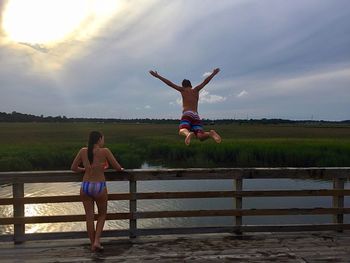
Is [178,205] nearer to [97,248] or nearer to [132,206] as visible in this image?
[132,206]

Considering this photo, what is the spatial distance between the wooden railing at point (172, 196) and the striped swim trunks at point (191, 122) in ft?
2.23

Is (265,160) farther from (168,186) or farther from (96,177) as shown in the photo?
(96,177)

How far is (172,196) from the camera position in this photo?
238 inches

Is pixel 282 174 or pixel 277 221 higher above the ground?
pixel 282 174

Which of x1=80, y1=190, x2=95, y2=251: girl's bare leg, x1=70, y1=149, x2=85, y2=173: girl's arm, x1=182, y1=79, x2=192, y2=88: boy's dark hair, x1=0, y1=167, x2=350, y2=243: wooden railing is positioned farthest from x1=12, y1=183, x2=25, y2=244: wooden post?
x1=182, y1=79, x2=192, y2=88: boy's dark hair

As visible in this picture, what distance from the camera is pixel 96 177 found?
5.29m

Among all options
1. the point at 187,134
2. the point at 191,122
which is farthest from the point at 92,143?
the point at 191,122

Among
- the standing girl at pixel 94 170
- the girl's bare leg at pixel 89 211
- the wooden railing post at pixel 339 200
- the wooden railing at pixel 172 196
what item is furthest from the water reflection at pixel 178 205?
the standing girl at pixel 94 170

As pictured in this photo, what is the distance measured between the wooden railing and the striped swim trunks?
0.68m

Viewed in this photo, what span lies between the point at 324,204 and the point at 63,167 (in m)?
16.2

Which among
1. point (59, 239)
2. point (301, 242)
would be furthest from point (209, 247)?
point (59, 239)

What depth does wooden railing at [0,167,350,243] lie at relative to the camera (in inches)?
225

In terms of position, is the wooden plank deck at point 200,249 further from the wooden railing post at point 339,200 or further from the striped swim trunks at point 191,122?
the striped swim trunks at point 191,122

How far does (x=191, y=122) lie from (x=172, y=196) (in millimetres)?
1132
